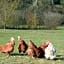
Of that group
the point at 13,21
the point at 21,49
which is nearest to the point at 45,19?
the point at 13,21

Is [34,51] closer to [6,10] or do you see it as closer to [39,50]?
[39,50]

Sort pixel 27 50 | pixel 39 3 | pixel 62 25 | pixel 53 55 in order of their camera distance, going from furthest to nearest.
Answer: pixel 39 3 < pixel 62 25 < pixel 27 50 < pixel 53 55

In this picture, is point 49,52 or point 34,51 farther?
point 34,51

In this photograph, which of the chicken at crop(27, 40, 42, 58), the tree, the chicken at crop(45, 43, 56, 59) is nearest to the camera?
the chicken at crop(45, 43, 56, 59)

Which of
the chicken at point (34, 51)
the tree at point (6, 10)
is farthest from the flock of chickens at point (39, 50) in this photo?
the tree at point (6, 10)

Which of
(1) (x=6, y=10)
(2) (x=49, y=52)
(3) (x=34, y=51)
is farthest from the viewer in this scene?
(1) (x=6, y=10)

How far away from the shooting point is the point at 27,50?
483 inches

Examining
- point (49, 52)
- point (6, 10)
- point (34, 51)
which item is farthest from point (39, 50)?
point (6, 10)

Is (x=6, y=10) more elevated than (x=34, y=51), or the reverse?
(x=34, y=51)

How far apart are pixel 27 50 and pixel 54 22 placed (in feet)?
105

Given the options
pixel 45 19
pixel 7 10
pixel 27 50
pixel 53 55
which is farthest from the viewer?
pixel 45 19

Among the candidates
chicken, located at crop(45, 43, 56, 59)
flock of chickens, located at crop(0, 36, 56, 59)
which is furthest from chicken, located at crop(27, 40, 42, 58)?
chicken, located at crop(45, 43, 56, 59)

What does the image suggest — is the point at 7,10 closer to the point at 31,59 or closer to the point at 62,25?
the point at 62,25

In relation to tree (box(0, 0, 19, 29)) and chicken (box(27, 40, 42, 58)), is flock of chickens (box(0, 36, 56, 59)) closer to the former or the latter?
chicken (box(27, 40, 42, 58))
